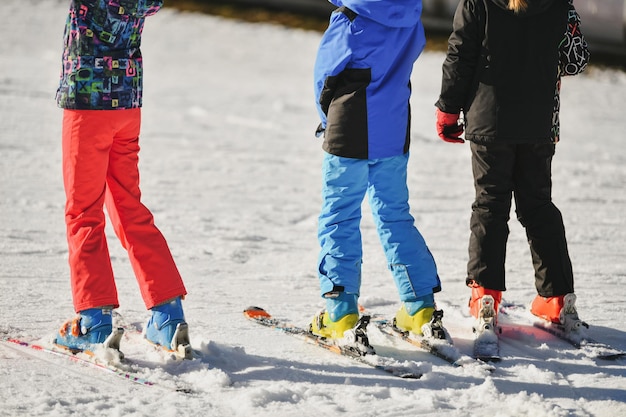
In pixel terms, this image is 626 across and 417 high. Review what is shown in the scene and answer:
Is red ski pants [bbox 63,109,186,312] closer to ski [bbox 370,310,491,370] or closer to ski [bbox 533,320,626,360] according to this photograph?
ski [bbox 370,310,491,370]

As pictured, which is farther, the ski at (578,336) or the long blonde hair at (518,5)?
the ski at (578,336)

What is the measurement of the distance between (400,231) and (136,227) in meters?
1.21

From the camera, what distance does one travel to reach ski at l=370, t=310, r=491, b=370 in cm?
410

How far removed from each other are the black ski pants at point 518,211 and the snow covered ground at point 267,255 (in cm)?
32

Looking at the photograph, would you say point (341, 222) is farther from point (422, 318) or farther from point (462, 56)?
point (462, 56)

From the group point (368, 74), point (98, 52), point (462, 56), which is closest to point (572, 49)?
point (462, 56)

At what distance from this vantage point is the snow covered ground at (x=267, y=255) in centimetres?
366

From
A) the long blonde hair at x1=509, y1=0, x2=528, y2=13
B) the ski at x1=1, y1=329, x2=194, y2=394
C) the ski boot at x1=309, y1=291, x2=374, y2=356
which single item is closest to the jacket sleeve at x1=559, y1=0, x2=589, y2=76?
the long blonde hair at x1=509, y1=0, x2=528, y2=13

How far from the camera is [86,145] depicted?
12.6 feet

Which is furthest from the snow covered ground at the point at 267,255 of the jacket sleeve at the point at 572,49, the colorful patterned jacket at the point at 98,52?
the jacket sleeve at the point at 572,49

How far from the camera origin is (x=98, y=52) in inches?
151

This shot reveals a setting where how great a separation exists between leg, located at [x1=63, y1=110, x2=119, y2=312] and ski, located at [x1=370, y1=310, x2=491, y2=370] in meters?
1.37

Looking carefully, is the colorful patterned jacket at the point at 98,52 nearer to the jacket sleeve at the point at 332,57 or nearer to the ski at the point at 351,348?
the jacket sleeve at the point at 332,57

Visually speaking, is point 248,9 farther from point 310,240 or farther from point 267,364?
point 267,364
